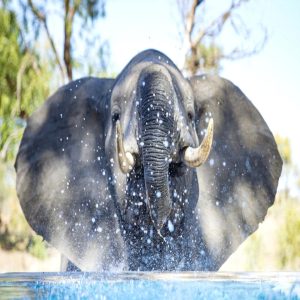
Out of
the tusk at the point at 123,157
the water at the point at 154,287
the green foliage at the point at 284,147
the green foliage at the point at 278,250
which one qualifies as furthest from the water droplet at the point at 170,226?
the green foliage at the point at 284,147

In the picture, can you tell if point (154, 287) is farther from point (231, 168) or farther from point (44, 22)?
point (44, 22)

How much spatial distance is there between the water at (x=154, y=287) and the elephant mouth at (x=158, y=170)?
162 cm

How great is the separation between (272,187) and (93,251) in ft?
3.58

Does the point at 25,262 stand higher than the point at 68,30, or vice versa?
the point at 68,30

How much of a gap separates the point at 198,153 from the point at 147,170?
22 centimetres

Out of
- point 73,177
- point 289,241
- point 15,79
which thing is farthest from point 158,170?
point 15,79

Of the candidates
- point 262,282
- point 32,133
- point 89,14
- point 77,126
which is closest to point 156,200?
point 77,126

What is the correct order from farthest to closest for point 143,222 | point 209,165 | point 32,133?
point 32,133 → point 209,165 → point 143,222

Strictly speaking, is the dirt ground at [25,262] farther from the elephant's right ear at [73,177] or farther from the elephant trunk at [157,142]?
the elephant trunk at [157,142]

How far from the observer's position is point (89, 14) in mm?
13922

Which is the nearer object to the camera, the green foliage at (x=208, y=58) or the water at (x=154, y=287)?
the water at (x=154, y=287)

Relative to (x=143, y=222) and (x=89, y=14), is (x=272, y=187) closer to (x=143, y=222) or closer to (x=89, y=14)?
(x=143, y=222)

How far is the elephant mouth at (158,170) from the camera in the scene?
3.06 metres

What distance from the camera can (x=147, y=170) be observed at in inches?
121
